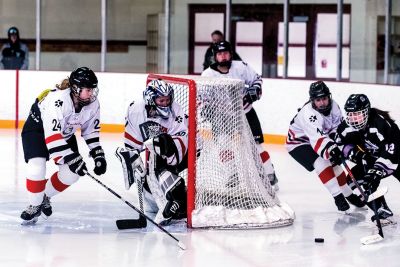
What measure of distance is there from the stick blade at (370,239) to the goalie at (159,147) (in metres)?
1.06

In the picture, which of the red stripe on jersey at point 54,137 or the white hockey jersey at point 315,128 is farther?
the white hockey jersey at point 315,128

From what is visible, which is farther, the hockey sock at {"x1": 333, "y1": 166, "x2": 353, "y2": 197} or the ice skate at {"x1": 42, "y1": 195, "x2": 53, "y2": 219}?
the hockey sock at {"x1": 333, "y1": 166, "x2": 353, "y2": 197}

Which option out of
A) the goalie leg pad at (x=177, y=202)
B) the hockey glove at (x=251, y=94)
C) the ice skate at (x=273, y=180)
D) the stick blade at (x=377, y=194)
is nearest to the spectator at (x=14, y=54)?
the hockey glove at (x=251, y=94)

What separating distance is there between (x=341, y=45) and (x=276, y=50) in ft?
3.12

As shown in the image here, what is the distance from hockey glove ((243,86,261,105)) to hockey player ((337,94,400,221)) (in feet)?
4.14

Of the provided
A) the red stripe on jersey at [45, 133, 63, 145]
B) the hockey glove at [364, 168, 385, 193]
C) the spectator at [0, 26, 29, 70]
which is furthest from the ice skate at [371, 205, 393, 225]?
the spectator at [0, 26, 29, 70]

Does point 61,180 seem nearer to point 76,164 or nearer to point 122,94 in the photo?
point 76,164

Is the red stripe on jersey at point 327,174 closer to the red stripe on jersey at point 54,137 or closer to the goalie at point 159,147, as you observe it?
the goalie at point 159,147

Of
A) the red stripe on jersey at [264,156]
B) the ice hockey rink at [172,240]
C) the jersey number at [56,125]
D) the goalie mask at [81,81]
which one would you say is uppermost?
the goalie mask at [81,81]

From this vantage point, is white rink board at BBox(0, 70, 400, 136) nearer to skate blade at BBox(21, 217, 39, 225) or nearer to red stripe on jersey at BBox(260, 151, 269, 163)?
red stripe on jersey at BBox(260, 151, 269, 163)

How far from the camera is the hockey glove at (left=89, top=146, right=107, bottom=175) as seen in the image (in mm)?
5848

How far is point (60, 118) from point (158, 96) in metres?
0.55

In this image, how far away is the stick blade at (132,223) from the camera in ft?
19.5

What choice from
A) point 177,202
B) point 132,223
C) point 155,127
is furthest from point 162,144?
point 132,223
